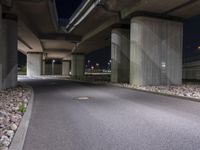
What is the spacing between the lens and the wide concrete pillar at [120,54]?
84.6 feet

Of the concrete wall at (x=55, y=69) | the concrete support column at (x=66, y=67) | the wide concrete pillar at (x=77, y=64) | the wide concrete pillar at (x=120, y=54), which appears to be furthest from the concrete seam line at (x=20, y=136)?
the concrete wall at (x=55, y=69)

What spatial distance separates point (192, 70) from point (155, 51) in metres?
14.6

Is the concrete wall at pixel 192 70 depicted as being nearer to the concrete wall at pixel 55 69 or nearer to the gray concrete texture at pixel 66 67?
the gray concrete texture at pixel 66 67

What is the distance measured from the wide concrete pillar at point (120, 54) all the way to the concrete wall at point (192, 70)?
438 inches

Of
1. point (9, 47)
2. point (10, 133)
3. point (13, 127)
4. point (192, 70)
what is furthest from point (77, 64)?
point (10, 133)

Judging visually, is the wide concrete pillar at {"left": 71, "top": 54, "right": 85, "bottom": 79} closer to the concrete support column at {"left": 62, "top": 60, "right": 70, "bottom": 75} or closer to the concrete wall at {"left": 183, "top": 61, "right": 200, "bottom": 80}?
the concrete support column at {"left": 62, "top": 60, "right": 70, "bottom": 75}

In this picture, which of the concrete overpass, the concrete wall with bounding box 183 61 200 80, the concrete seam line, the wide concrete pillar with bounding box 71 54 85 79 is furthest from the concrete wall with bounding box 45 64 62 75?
the concrete seam line

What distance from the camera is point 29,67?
2074 inches

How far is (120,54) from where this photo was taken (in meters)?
26.1

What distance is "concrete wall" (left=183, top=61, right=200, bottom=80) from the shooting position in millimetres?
31609

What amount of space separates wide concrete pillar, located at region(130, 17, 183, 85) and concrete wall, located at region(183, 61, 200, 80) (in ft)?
34.2

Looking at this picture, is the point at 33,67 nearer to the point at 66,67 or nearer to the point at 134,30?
the point at 66,67

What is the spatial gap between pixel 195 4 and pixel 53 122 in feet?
53.8

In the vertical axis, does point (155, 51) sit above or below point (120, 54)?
below
